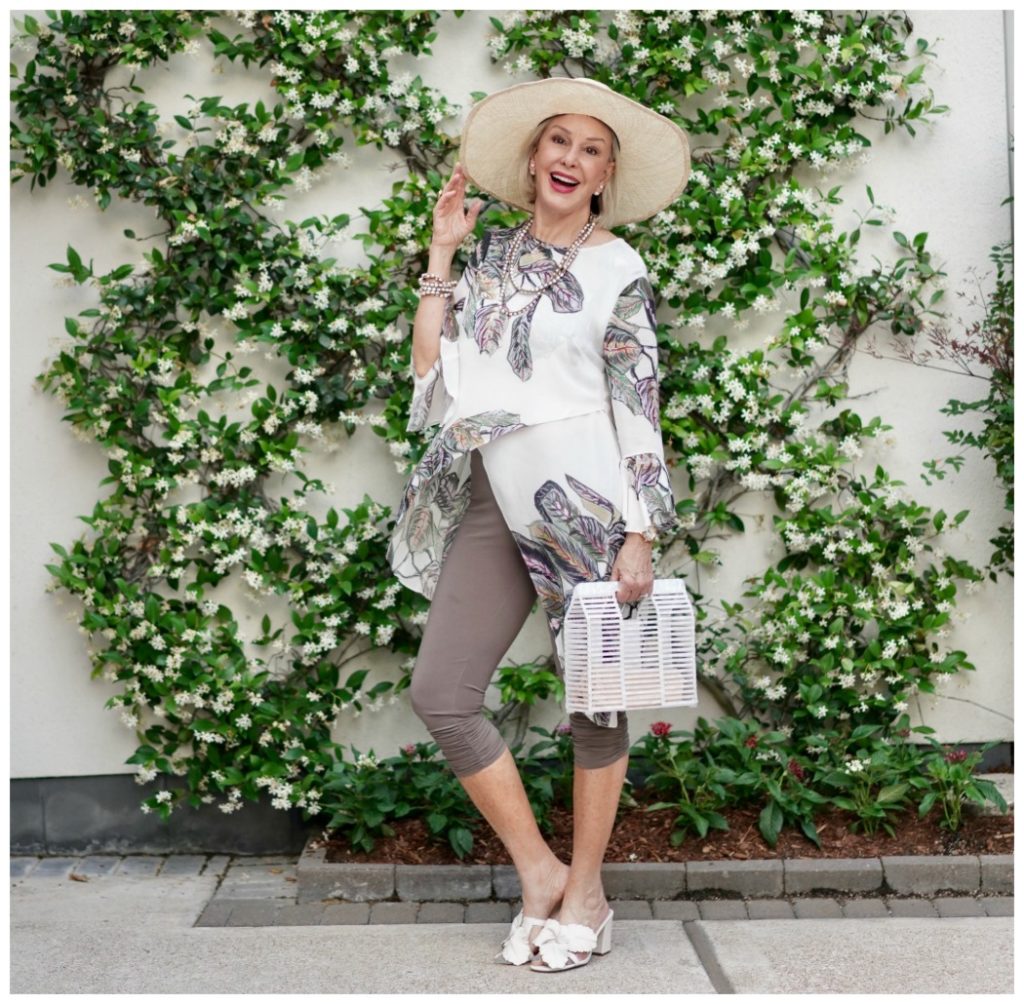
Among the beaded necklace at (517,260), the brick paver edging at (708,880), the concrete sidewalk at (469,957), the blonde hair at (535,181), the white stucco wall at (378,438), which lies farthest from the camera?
the white stucco wall at (378,438)

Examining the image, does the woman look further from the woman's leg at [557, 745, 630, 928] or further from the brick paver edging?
the brick paver edging

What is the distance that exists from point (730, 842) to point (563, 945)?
0.79 m

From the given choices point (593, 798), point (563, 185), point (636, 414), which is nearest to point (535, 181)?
point (563, 185)

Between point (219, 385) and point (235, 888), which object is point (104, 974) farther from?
point (219, 385)

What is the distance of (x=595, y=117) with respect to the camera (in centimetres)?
308

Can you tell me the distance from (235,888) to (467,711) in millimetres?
1079

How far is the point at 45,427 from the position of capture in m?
3.91

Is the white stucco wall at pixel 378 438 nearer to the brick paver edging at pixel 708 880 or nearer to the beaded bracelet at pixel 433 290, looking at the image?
the brick paver edging at pixel 708 880

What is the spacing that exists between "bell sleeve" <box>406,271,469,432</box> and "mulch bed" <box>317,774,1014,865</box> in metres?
1.20

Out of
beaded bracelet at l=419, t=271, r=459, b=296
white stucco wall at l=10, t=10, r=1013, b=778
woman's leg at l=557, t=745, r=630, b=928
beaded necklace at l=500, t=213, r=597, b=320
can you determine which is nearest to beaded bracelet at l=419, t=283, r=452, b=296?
beaded bracelet at l=419, t=271, r=459, b=296

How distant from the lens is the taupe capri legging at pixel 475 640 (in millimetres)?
3039

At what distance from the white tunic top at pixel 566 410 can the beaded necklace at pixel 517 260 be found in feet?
0.04

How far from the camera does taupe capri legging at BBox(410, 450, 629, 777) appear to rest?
3039 mm

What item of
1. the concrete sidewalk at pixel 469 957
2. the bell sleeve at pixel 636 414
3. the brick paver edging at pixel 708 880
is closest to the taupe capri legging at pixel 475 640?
the bell sleeve at pixel 636 414
